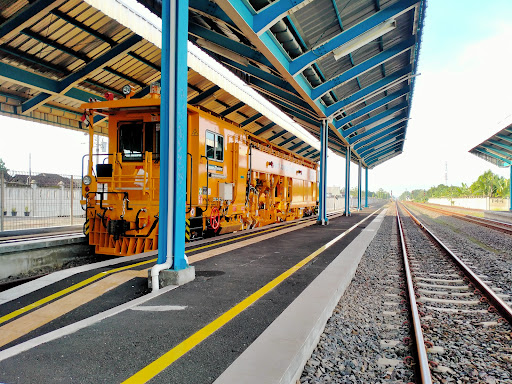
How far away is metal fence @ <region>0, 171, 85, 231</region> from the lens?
11267 millimetres

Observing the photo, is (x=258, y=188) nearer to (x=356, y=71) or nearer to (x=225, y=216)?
(x=225, y=216)

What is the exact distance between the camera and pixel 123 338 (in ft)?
10.3

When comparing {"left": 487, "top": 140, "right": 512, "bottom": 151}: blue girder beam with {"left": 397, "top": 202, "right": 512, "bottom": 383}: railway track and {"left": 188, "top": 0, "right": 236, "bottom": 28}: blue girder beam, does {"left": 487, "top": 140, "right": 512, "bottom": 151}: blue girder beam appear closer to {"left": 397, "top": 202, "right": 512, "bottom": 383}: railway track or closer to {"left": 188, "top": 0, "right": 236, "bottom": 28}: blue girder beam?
{"left": 397, "top": 202, "right": 512, "bottom": 383}: railway track

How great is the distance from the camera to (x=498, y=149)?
Result: 1090 inches

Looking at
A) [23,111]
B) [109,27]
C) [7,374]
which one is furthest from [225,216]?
[23,111]

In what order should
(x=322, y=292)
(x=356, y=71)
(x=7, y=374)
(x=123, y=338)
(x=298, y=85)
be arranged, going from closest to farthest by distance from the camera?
(x=7, y=374)
(x=123, y=338)
(x=322, y=292)
(x=298, y=85)
(x=356, y=71)

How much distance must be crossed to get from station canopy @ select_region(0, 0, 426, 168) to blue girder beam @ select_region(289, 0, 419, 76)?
28 millimetres

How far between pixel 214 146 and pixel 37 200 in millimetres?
7847

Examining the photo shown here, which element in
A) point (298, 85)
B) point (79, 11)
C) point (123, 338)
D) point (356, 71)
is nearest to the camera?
point (123, 338)

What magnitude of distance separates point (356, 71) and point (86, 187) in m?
9.61

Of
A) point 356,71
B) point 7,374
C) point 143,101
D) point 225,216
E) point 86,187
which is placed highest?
point 356,71

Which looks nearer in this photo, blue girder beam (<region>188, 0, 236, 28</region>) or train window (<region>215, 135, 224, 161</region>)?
blue girder beam (<region>188, 0, 236, 28</region>)

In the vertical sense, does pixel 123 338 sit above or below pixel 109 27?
below

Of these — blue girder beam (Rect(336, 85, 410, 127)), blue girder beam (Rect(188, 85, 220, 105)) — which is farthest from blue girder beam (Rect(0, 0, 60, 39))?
blue girder beam (Rect(336, 85, 410, 127))
